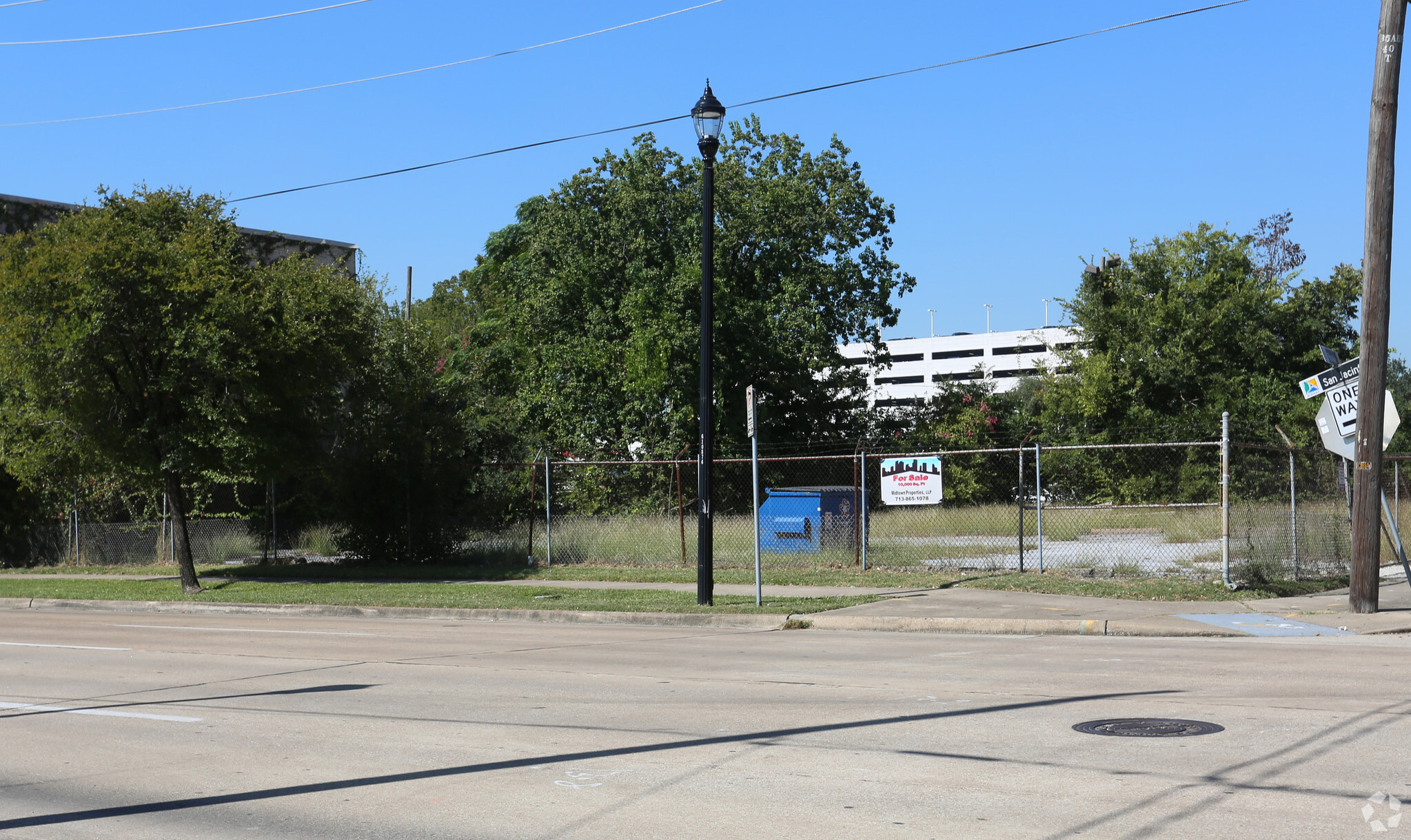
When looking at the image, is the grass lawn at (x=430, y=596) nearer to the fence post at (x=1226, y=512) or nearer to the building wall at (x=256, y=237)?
the fence post at (x=1226, y=512)

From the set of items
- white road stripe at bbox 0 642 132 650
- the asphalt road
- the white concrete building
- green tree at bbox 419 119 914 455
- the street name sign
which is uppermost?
the white concrete building

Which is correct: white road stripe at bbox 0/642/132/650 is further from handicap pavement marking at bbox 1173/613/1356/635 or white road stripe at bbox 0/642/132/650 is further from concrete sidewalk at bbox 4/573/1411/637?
handicap pavement marking at bbox 1173/613/1356/635

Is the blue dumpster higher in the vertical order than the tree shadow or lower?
higher

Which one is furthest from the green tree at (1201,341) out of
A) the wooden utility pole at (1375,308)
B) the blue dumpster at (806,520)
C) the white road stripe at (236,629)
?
the white road stripe at (236,629)

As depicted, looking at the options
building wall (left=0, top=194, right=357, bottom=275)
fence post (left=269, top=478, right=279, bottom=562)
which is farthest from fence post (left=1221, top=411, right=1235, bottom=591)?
building wall (left=0, top=194, right=357, bottom=275)

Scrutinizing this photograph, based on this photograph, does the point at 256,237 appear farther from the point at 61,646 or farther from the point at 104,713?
the point at 104,713

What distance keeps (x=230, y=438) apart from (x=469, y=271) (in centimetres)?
5148

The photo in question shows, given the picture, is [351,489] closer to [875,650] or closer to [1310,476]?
[875,650]

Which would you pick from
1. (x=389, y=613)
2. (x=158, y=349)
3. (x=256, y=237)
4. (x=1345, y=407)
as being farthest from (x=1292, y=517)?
(x=256, y=237)

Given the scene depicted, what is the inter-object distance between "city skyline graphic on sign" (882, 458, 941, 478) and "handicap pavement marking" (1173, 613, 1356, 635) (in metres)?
6.13

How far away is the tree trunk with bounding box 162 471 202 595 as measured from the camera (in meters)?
23.0

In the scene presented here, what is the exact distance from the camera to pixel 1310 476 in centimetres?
2423

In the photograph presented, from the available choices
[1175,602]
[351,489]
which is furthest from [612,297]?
[1175,602]

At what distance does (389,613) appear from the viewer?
18922 mm
